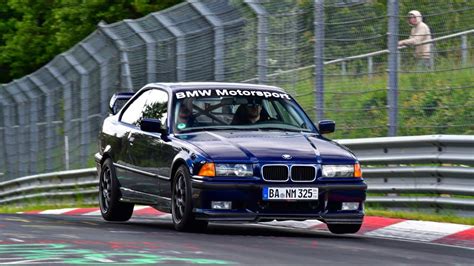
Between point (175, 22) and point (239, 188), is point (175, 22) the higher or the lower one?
the higher one

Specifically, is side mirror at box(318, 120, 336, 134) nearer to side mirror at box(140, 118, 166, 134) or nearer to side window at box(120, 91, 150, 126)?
side mirror at box(140, 118, 166, 134)


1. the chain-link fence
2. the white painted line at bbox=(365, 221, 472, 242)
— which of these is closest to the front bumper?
the white painted line at bbox=(365, 221, 472, 242)

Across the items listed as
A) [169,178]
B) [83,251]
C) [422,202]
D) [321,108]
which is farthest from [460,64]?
[83,251]

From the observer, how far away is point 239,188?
39.5 feet

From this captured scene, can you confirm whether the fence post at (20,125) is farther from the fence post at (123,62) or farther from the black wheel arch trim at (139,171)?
the black wheel arch trim at (139,171)

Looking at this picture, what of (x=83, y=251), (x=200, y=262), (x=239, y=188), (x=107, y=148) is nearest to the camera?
(x=200, y=262)

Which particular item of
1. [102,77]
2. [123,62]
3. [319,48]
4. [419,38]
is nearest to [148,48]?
[123,62]

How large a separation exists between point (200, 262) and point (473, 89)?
19.6 ft

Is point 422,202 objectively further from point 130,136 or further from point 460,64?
point 130,136

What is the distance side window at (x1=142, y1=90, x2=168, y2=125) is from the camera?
44.9 feet

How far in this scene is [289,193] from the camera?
12.1 m

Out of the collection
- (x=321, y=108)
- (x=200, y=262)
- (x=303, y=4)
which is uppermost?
(x=303, y=4)

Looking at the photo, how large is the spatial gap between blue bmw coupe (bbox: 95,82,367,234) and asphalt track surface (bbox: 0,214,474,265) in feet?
0.80

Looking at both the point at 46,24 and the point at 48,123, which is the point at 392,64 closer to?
the point at 48,123
